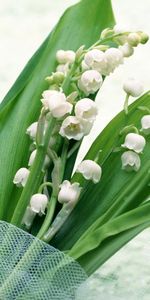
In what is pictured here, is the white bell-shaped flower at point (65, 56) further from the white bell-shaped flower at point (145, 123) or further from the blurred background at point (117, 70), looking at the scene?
the blurred background at point (117, 70)

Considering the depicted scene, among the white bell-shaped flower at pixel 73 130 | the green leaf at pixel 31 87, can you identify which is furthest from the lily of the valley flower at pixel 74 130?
the green leaf at pixel 31 87

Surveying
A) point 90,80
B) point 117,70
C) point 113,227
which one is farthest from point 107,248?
point 117,70

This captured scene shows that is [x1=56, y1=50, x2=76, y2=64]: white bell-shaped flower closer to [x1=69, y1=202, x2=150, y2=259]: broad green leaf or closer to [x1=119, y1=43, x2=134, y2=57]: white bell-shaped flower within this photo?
[x1=119, y1=43, x2=134, y2=57]: white bell-shaped flower

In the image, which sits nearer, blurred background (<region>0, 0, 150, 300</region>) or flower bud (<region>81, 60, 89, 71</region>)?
flower bud (<region>81, 60, 89, 71</region>)

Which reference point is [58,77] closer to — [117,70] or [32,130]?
[32,130]

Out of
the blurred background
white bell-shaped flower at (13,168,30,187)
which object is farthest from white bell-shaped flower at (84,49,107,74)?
the blurred background

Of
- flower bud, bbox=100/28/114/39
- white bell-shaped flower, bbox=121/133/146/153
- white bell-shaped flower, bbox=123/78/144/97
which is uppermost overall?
flower bud, bbox=100/28/114/39
